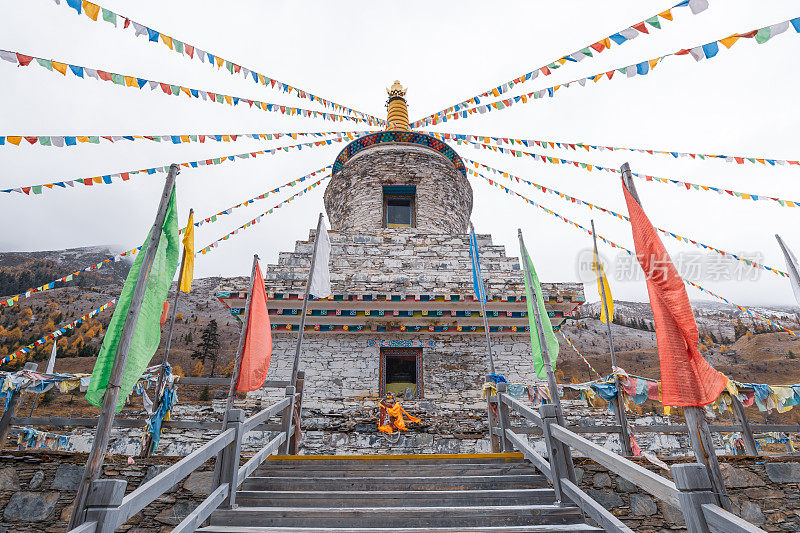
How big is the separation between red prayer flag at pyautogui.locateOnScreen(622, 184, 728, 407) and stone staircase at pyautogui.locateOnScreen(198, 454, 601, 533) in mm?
1172

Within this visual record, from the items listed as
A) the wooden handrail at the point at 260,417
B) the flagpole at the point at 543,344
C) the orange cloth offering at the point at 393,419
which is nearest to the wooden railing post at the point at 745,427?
the flagpole at the point at 543,344

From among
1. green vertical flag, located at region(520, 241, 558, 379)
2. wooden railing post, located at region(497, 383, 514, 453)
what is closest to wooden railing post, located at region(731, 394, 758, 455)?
green vertical flag, located at region(520, 241, 558, 379)

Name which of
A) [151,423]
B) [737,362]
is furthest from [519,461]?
[737,362]

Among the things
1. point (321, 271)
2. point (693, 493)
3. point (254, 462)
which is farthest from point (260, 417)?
point (693, 493)

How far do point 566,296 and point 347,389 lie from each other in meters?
4.94

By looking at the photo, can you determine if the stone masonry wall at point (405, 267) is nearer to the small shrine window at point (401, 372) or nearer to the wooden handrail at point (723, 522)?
the small shrine window at point (401, 372)

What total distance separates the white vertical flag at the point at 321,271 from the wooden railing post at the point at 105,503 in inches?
178

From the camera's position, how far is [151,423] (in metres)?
6.01

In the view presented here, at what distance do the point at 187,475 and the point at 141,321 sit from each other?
124 centimetres

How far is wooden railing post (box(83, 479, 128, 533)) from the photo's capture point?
78.2 inches

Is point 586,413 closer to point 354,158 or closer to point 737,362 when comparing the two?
point 354,158

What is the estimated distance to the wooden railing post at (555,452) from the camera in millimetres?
3465

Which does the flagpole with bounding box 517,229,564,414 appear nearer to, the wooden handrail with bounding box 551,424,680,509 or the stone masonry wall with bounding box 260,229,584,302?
the wooden handrail with bounding box 551,424,680,509

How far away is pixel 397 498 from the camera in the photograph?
3.53m
